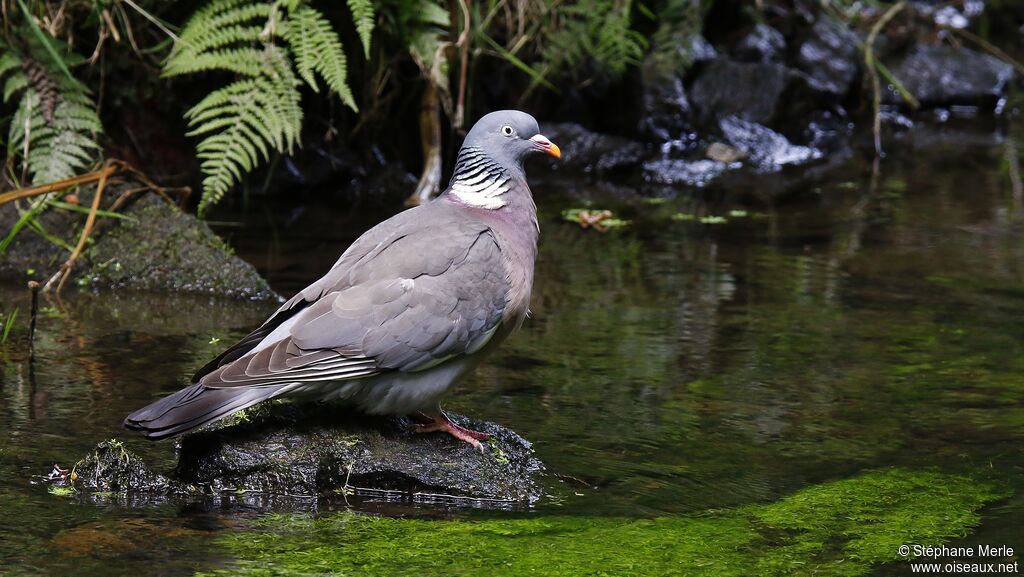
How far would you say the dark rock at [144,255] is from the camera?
17.3 ft

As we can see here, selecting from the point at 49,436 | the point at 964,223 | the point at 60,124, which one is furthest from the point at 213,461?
the point at 964,223

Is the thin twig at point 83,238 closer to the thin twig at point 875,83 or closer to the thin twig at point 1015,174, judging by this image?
the thin twig at point 1015,174

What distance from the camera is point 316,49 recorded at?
5.89 meters

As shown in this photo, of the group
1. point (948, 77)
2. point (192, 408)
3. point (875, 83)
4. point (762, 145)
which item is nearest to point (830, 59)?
point (875, 83)

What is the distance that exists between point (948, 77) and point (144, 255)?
7.22 meters

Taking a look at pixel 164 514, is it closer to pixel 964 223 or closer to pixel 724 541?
pixel 724 541

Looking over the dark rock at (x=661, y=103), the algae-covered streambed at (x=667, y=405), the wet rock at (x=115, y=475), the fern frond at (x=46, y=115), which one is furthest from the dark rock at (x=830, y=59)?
the wet rock at (x=115, y=475)

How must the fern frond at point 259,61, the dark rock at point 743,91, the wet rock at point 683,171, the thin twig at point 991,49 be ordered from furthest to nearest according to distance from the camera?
1. the thin twig at point 991,49
2. the dark rock at point 743,91
3. the wet rock at point 683,171
4. the fern frond at point 259,61

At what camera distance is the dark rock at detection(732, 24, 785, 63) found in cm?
922

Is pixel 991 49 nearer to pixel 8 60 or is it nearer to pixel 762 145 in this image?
pixel 762 145

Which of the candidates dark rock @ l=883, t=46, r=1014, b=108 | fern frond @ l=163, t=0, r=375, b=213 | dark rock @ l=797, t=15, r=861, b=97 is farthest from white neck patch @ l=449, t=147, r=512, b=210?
dark rock @ l=883, t=46, r=1014, b=108

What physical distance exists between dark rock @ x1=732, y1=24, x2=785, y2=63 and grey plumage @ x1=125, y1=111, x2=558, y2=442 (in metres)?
5.99

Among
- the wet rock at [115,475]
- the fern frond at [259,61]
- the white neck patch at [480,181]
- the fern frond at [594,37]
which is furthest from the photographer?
the fern frond at [594,37]

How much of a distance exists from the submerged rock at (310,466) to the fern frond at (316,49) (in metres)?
2.66
